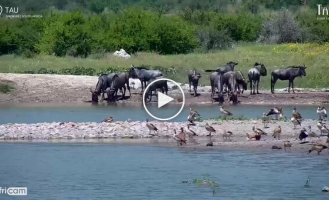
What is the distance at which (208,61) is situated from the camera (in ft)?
160

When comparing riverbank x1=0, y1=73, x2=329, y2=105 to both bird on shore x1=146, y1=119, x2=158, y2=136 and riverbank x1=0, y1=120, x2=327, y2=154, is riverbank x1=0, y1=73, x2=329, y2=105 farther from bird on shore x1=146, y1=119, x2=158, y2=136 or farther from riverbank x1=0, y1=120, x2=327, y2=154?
bird on shore x1=146, y1=119, x2=158, y2=136

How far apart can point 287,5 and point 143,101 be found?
1709 inches

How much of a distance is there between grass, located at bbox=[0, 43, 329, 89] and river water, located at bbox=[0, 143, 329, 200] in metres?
16.1

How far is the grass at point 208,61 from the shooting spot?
149 ft

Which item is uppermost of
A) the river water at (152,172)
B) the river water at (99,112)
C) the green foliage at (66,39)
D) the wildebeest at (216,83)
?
the green foliage at (66,39)

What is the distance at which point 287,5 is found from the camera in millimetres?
81812

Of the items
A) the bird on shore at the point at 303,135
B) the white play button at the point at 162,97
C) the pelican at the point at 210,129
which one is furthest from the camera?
the white play button at the point at 162,97

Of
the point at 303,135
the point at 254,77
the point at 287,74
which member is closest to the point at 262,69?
the point at 287,74

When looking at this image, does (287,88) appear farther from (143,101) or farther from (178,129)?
(178,129)

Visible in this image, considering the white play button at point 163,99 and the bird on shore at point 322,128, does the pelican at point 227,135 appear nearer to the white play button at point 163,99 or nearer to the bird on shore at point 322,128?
the bird on shore at point 322,128

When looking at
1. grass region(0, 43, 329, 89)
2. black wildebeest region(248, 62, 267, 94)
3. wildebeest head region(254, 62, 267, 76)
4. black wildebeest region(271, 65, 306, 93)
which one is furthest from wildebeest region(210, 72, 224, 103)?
grass region(0, 43, 329, 89)

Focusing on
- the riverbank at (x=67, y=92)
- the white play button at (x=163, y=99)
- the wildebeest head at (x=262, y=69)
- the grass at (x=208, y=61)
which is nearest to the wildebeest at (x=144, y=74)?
the riverbank at (x=67, y=92)

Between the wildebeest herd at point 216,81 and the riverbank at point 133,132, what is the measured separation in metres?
8.47

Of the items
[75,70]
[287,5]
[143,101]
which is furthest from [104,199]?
[287,5]
